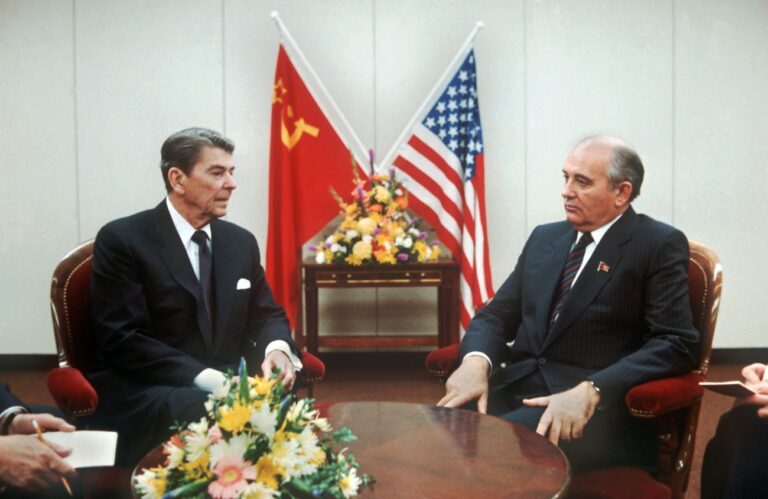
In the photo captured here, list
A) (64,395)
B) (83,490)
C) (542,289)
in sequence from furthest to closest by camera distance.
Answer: (542,289) < (64,395) < (83,490)

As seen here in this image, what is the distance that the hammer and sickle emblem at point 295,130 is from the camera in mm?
5188

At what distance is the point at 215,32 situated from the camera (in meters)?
5.61

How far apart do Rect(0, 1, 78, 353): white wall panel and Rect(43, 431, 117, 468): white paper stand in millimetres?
4311

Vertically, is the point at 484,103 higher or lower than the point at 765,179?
higher

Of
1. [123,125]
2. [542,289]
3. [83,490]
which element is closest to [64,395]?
[83,490]

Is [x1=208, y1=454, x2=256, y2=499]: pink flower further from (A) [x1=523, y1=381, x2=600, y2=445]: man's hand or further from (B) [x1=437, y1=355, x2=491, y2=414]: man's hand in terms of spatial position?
(B) [x1=437, y1=355, x2=491, y2=414]: man's hand

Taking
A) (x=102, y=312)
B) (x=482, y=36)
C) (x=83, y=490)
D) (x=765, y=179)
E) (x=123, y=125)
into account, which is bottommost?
(x=83, y=490)

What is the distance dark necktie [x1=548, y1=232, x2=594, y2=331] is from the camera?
2.61 metres

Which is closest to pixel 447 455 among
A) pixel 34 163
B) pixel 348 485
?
pixel 348 485

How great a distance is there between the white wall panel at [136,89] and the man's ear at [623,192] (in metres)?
3.76

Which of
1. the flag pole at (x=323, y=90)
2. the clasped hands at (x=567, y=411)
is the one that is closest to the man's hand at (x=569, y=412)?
the clasped hands at (x=567, y=411)

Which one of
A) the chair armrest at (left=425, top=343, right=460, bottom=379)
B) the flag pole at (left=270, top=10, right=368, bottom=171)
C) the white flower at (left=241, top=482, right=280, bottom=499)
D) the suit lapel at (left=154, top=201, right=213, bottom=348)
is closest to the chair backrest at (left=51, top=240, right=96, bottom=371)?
the suit lapel at (left=154, top=201, right=213, bottom=348)

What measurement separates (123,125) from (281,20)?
4.60 ft

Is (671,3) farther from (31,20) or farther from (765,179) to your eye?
(31,20)
